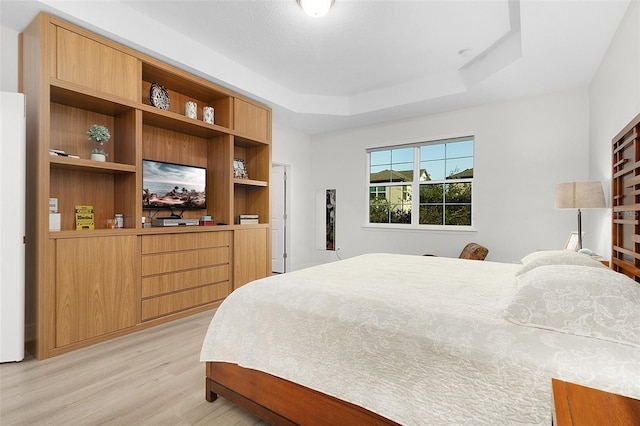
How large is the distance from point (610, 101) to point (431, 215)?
8.38 feet

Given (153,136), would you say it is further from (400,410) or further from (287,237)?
(400,410)

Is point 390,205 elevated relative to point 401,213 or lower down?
elevated

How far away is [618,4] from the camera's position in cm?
234

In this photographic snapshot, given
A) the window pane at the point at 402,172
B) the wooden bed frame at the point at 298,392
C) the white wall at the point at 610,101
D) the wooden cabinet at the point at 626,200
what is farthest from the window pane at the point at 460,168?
the wooden bed frame at the point at 298,392

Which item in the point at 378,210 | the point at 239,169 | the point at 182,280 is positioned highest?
the point at 239,169

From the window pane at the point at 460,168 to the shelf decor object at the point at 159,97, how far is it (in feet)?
12.7

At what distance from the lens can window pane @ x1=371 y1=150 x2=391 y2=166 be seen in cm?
552

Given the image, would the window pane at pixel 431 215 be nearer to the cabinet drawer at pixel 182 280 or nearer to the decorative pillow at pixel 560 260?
the decorative pillow at pixel 560 260

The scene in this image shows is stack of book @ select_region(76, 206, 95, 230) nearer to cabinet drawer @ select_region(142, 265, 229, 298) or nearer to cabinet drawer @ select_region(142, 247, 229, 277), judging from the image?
cabinet drawer @ select_region(142, 247, 229, 277)

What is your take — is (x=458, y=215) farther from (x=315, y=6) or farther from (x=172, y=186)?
(x=172, y=186)

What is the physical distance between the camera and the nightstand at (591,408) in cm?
64

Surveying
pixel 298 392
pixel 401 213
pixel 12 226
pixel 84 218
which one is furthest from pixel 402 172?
pixel 12 226

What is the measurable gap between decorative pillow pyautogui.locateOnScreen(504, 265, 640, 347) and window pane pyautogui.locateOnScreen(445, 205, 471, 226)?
138 inches

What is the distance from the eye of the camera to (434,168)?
5.06 meters
